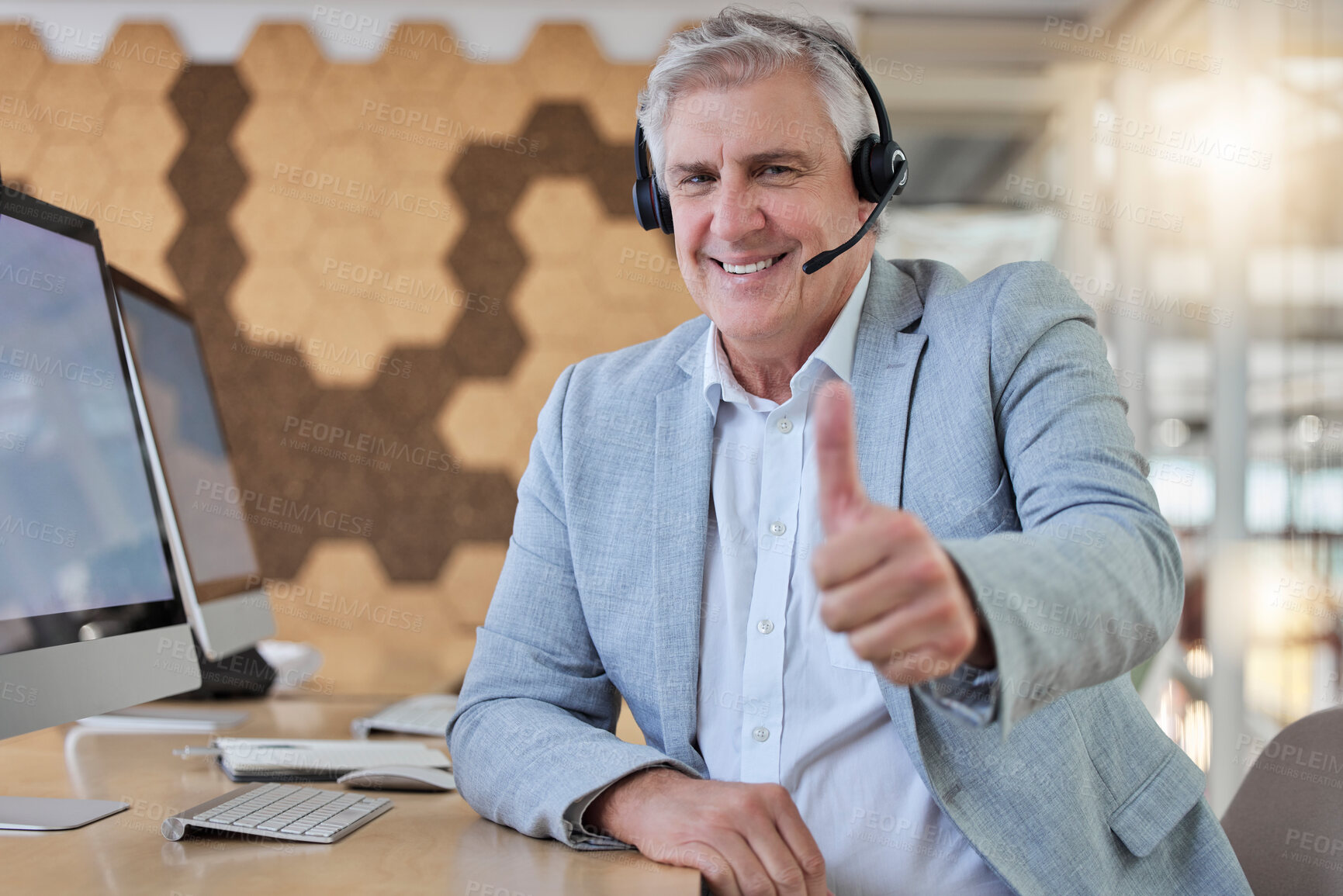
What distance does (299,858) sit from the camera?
2.41 feet

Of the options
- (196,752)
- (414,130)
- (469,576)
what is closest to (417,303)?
(414,130)

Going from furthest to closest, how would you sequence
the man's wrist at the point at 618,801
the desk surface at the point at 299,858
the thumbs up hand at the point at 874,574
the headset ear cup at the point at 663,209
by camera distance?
the headset ear cup at the point at 663,209 → the man's wrist at the point at 618,801 → the desk surface at the point at 299,858 → the thumbs up hand at the point at 874,574

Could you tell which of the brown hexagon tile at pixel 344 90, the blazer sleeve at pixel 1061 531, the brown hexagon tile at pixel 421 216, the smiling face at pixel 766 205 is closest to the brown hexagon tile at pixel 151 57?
the brown hexagon tile at pixel 344 90

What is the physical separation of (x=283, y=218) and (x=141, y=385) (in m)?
1.57

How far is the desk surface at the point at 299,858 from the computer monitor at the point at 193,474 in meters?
0.33

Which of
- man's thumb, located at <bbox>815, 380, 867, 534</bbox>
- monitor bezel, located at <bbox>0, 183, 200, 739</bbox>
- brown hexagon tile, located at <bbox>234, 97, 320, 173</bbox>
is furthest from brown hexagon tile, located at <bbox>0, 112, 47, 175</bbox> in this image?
man's thumb, located at <bbox>815, 380, 867, 534</bbox>

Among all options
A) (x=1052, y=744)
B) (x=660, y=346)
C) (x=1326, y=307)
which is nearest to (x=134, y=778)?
(x=660, y=346)

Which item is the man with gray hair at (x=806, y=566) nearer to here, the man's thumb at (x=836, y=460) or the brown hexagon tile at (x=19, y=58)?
the man's thumb at (x=836, y=460)

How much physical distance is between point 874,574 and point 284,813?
1.91ft

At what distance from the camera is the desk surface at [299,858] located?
2.22 feet

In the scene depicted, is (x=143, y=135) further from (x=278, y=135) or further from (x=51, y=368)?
(x=51, y=368)

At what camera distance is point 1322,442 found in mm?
2295

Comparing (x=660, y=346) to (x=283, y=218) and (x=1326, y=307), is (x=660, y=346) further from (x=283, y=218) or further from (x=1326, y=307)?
(x=1326, y=307)

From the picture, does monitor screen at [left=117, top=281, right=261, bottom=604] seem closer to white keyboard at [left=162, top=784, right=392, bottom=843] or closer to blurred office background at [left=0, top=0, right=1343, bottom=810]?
white keyboard at [left=162, top=784, right=392, bottom=843]
